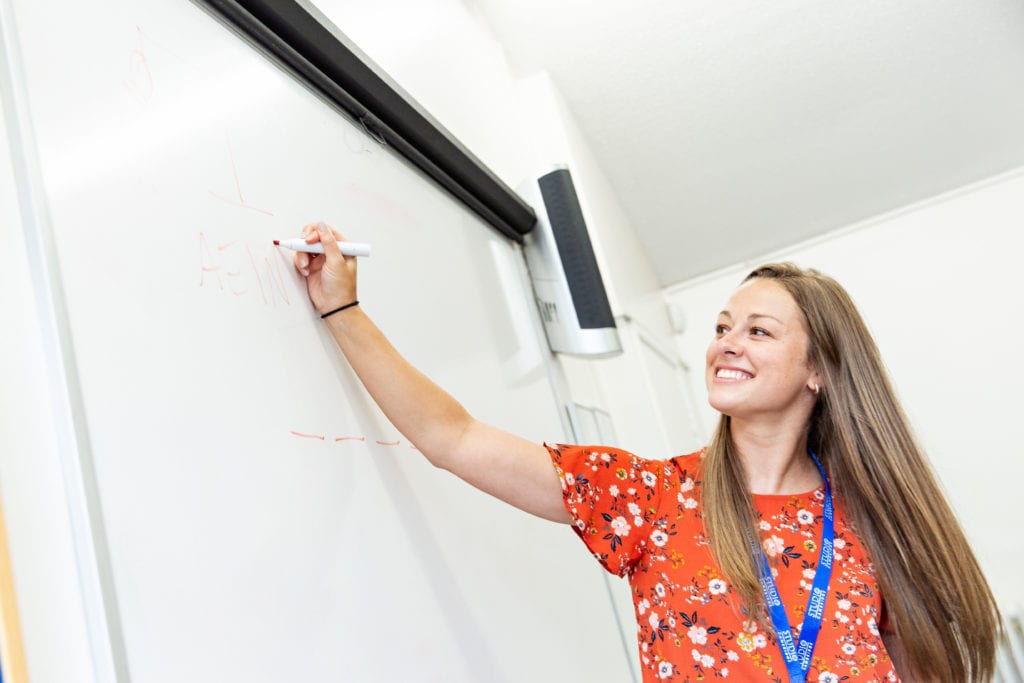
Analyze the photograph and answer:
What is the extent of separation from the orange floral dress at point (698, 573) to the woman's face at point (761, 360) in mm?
120

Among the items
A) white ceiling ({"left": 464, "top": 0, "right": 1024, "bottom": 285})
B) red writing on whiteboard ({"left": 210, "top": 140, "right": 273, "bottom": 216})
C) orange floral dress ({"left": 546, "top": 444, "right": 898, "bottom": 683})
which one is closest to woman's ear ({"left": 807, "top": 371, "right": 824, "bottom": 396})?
orange floral dress ({"left": 546, "top": 444, "right": 898, "bottom": 683})

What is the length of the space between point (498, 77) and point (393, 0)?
79 cm

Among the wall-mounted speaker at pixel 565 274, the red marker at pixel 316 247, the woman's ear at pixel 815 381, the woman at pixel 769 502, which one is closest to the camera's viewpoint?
the red marker at pixel 316 247

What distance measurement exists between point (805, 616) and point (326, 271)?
2.17 ft

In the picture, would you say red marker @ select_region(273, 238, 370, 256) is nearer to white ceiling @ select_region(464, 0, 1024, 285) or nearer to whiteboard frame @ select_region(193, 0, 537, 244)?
whiteboard frame @ select_region(193, 0, 537, 244)

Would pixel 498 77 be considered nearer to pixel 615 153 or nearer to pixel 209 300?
pixel 615 153

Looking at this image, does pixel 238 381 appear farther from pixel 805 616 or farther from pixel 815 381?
pixel 815 381

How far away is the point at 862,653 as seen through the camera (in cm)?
100

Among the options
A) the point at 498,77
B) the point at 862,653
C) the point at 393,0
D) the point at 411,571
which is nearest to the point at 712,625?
the point at 862,653

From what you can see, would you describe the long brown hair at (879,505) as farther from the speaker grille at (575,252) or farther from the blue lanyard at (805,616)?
the speaker grille at (575,252)

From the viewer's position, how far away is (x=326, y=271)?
2.74 feet

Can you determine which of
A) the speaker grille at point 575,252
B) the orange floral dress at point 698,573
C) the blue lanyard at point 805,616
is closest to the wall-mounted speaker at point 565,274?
the speaker grille at point 575,252

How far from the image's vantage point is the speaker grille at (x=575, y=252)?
1.54 metres

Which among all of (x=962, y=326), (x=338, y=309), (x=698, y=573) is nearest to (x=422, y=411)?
(x=338, y=309)
